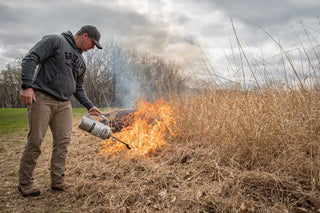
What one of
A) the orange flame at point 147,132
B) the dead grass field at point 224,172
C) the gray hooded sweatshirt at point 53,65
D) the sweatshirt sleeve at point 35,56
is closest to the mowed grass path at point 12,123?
the dead grass field at point 224,172

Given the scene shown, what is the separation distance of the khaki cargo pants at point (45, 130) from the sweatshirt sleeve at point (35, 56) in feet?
0.85

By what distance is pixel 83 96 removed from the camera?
339 centimetres

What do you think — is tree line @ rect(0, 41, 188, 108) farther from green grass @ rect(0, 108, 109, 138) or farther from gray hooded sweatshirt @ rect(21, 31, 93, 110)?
green grass @ rect(0, 108, 109, 138)

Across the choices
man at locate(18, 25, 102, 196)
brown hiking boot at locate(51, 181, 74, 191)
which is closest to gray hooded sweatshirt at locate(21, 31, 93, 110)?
man at locate(18, 25, 102, 196)

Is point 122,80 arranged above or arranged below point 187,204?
above

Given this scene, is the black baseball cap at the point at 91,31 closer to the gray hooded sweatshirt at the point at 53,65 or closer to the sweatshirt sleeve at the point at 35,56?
the gray hooded sweatshirt at the point at 53,65

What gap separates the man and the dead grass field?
391 mm

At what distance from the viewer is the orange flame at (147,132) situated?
402 centimetres

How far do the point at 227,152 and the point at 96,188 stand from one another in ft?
6.38

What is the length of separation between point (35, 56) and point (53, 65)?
240 mm

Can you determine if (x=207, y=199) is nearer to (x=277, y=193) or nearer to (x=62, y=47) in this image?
(x=277, y=193)

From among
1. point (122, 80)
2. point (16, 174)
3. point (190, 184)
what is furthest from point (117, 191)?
point (122, 80)

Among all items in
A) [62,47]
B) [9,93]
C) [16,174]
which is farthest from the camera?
[9,93]

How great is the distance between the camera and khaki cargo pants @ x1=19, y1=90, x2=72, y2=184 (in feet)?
8.37
